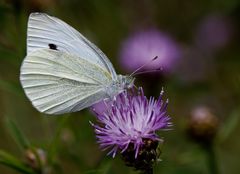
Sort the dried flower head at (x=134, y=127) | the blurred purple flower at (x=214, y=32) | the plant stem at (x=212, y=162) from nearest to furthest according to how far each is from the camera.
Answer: the dried flower head at (x=134, y=127), the plant stem at (x=212, y=162), the blurred purple flower at (x=214, y=32)

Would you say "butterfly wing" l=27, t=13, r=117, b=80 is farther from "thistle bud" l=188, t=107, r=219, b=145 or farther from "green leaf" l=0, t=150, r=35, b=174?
"thistle bud" l=188, t=107, r=219, b=145

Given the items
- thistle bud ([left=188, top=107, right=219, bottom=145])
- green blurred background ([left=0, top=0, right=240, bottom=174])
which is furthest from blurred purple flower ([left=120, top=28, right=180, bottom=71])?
thistle bud ([left=188, top=107, right=219, bottom=145])

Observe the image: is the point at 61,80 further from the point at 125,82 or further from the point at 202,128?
the point at 202,128

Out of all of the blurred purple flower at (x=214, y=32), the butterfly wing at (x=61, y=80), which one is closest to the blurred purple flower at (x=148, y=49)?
the blurred purple flower at (x=214, y=32)

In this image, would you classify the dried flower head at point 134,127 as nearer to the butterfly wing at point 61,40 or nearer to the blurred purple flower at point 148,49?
the butterfly wing at point 61,40

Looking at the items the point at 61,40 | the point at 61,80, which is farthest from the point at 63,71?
the point at 61,40

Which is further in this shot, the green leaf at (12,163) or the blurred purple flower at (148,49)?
the blurred purple flower at (148,49)
